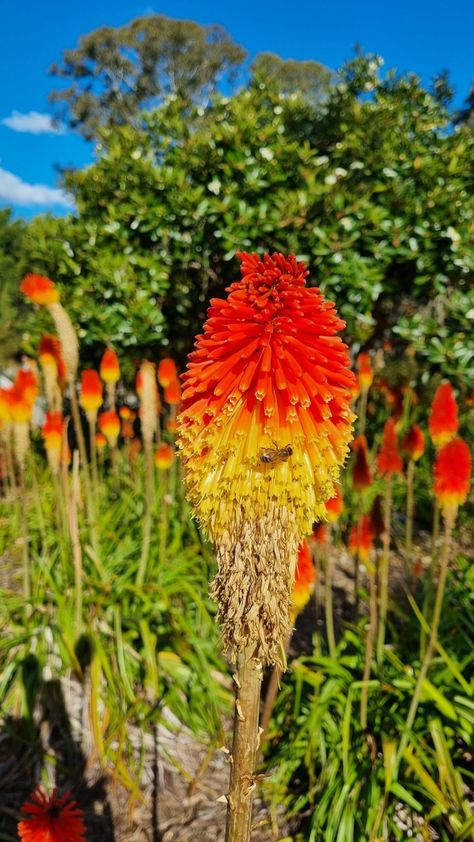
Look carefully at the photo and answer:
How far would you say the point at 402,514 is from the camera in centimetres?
667

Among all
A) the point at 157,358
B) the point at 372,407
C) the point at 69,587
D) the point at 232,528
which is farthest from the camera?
the point at 372,407

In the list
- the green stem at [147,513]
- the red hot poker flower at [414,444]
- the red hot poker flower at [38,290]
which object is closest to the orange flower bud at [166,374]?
the green stem at [147,513]

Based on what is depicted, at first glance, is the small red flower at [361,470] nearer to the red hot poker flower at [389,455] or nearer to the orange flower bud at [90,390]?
the red hot poker flower at [389,455]

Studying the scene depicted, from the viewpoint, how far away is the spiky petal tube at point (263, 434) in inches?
43.4

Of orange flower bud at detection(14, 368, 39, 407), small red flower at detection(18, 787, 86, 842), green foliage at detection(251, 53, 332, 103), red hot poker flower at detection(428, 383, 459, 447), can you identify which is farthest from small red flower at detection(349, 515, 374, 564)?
green foliage at detection(251, 53, 332, 103)

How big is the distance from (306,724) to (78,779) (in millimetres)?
1283

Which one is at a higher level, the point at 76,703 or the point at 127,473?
the point at 127,473

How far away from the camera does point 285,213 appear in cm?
532

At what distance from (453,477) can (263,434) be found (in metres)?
1.48

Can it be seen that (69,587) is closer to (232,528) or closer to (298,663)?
(298,663)

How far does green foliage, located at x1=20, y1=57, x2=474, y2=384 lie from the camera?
17.5ft

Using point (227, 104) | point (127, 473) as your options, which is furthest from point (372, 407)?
point (227, 104)

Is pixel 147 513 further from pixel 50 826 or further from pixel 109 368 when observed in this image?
pixel 50 826

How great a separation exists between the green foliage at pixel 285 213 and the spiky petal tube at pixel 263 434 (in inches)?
165
